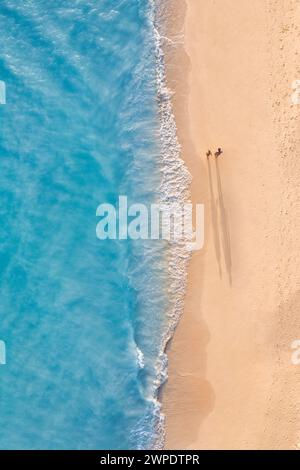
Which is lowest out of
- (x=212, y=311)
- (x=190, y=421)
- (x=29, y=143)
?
(x=190, y=421)

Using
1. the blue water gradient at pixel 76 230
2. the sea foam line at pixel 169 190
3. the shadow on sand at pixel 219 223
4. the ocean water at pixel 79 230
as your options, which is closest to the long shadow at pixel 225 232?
the shadow on sand at pixel 219 223

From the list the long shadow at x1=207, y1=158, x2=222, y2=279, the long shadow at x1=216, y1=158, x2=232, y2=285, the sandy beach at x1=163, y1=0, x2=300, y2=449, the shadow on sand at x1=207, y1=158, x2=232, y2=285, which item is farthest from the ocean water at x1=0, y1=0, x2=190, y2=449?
the long shadow at x1=216, y1=158, x2=232, y2=285

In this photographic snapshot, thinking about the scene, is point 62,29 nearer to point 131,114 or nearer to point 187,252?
point 131,114

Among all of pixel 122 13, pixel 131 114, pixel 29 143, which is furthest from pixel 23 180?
pixel 122 13

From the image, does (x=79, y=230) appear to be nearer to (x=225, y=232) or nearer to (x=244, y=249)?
(x=225, y=232)

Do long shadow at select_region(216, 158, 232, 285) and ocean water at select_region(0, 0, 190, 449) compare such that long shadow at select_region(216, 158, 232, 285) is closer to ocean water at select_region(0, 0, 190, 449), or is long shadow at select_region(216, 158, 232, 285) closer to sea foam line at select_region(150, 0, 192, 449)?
sea foam line at select_region(150, 0, 192, 449)
